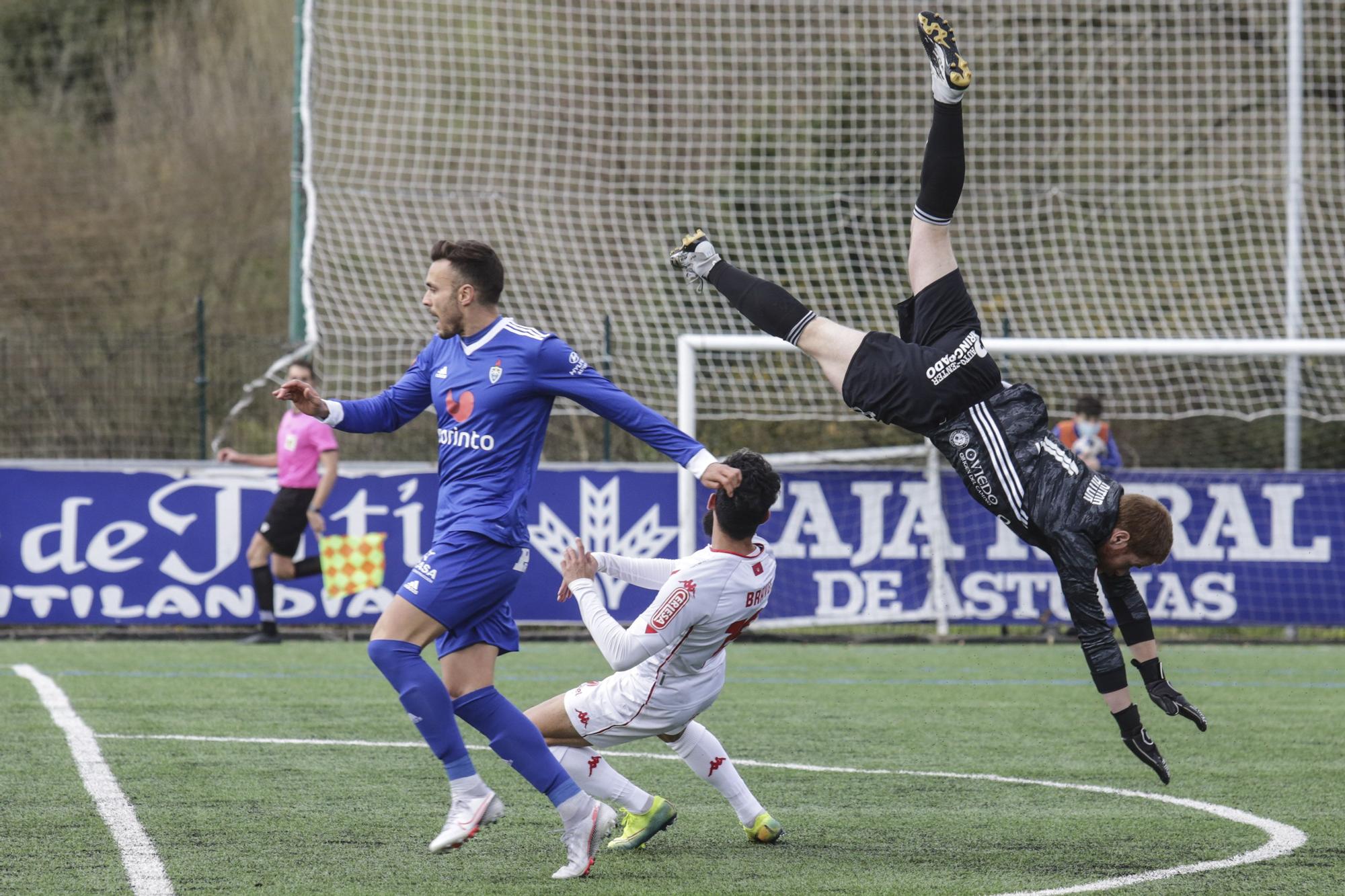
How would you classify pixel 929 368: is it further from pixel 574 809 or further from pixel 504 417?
pixel 574 809

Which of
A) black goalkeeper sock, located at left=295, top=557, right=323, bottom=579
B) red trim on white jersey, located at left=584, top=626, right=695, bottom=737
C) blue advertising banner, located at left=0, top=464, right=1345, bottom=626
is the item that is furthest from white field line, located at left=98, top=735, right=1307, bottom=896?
blue advertising banner, located at left=0, top=464, right=1345, bottom=626

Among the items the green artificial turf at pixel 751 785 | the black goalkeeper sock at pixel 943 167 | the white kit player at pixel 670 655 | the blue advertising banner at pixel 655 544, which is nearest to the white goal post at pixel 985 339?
the blue advertising banner at pixel 655 544

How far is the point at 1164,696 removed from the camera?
586cm

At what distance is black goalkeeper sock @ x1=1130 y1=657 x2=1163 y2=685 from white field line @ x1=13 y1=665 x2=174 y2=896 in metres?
3.52

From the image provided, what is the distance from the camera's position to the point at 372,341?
1494 cm

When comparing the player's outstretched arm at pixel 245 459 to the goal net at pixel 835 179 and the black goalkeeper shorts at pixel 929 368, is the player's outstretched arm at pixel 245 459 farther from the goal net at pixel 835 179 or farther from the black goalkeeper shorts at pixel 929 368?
the black goalkeeper shorts at pixel 929 368

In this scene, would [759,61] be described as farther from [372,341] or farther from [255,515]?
[255,515]

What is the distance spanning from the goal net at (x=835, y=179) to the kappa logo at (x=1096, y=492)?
8538mm

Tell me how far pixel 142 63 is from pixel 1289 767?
76.7 ft

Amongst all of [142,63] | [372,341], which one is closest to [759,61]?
[372,341]

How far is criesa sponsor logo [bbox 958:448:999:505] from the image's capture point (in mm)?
6227

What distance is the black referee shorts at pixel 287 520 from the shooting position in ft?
41.8

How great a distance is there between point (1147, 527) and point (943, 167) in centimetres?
168

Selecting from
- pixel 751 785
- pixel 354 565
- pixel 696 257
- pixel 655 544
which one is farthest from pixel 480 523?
pixel 354 565
